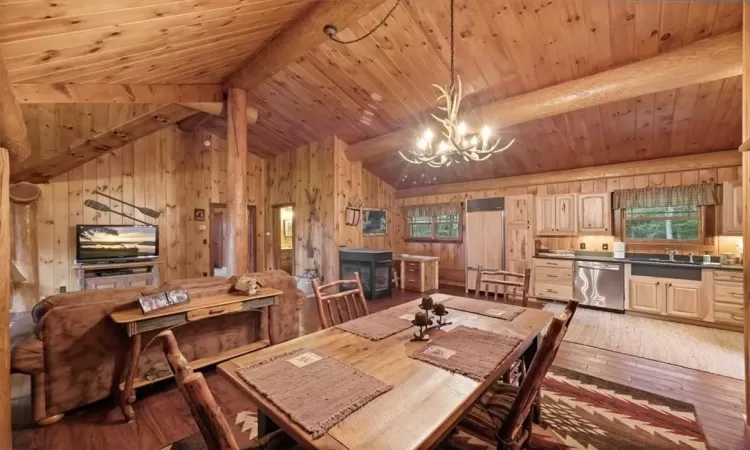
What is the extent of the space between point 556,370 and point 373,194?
5264 mm

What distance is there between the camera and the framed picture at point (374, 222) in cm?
702

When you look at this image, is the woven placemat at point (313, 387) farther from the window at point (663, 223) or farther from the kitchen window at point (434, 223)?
the kitchen window at point (434, 223)

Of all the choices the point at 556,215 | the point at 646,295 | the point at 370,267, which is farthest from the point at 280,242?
the point at 646,295

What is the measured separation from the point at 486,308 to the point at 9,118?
12.4 feet

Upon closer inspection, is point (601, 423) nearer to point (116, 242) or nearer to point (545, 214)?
point (545, 214)

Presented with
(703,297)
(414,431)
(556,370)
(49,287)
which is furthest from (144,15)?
(703,297)

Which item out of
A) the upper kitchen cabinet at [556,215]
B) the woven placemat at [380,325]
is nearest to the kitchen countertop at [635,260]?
the upper kitchen cabinet at [556,215]

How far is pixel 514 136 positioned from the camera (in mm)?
4973

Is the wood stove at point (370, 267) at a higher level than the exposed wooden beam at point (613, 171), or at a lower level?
lower

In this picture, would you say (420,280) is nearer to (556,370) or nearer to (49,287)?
(556,370)

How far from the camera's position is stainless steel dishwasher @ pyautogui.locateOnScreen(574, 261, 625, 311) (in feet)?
15.4

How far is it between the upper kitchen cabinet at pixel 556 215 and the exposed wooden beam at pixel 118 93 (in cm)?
552

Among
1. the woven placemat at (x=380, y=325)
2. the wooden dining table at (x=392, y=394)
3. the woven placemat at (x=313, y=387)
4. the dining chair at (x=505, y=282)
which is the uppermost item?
the dining chair at (x=505, y=282)

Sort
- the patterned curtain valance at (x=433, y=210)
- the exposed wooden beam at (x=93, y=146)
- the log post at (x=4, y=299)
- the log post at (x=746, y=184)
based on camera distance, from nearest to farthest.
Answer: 1. the log post at (x=4, y=299)
2. the log post at (x=746, y=184)
3. the exposed wooden beam at (x=93, y=146)
4. the patterned curtain valance at (x=433, y=210)
